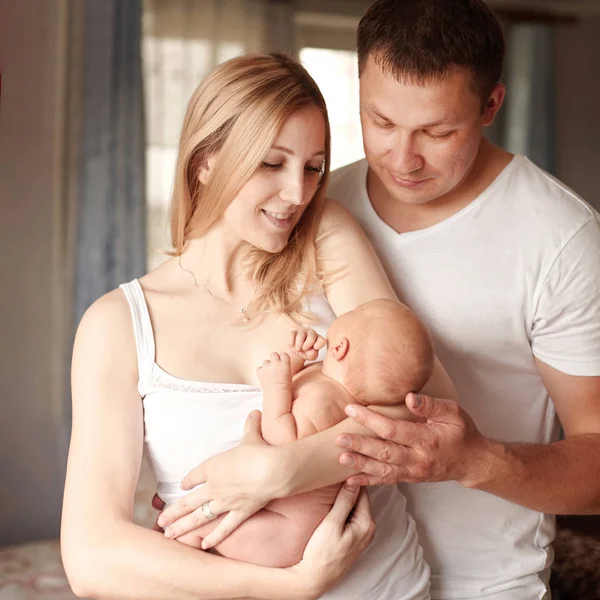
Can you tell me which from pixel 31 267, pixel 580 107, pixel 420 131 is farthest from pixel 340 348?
pixel 580 107

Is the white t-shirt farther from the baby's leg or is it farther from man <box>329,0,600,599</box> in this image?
the baby's leg

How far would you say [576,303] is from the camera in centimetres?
193

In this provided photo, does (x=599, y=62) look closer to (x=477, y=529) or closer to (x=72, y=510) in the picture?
(x=477, y=529)

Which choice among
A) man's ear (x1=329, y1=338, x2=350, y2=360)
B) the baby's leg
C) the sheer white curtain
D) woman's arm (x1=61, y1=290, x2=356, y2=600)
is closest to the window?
the sheer white curtain

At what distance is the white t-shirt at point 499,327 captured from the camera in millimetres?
1951

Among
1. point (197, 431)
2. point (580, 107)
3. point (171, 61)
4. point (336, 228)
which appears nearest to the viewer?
point (197, 431)

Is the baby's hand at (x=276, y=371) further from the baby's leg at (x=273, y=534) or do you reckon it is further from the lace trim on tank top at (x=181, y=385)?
the baby's leg at (x=273, y=534)

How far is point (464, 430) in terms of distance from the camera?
1676 mm

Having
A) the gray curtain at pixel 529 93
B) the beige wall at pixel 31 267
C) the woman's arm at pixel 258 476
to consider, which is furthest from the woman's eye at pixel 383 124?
the gray curtain at pixel 529 93

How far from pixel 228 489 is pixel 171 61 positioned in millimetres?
4041

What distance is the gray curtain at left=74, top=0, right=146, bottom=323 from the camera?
4.76 meters

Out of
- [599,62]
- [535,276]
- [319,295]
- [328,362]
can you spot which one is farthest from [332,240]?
[599,62]

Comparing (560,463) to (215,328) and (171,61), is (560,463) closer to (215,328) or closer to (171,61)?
(215,328)

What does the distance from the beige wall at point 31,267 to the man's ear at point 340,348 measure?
3.38 meters
